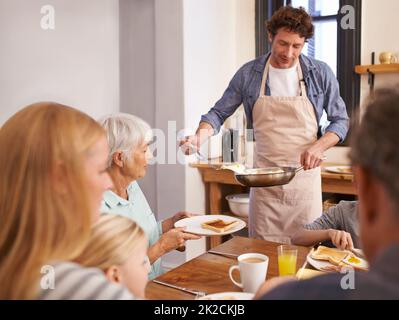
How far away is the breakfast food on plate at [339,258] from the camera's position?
4.53ft

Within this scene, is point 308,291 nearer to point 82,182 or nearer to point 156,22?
point 82,182

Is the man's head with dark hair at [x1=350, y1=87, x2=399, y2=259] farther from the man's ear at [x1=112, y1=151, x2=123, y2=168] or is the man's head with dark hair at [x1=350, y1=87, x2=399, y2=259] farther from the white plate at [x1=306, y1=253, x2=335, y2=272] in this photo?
the man's ear at [x1=112, y1=151, x2=123, y2=168]

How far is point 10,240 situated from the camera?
31.1 inches

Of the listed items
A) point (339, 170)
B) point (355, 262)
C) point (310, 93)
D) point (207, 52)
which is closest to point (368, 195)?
point (355, 262)

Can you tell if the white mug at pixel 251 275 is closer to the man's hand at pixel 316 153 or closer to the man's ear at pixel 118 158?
the man's ear at pixel 118 158

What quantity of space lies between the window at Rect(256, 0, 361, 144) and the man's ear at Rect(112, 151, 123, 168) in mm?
1852

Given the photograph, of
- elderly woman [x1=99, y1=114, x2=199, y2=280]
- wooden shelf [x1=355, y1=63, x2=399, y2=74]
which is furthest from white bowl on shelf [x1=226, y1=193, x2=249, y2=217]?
elderly woman [x1=99, y1=114, x2=199, y2=280]

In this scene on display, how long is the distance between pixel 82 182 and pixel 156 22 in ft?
8.27

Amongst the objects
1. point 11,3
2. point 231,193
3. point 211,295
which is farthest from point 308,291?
point 231,193

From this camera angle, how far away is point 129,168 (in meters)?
1.74

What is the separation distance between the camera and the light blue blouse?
1.65 m

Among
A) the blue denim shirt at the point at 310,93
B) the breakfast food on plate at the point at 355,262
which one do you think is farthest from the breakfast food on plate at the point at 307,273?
the blue denim shirt at the point at 310,93

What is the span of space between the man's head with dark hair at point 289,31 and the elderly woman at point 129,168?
92cm

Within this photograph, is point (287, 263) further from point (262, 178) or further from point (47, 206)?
point (47, 206)
